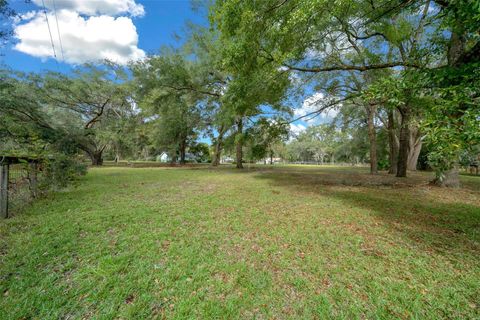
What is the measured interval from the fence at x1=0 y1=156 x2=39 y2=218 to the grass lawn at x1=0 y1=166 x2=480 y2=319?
34 cm

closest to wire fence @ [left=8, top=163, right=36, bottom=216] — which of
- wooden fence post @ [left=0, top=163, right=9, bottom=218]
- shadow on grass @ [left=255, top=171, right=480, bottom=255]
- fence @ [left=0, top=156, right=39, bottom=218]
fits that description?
fence @ [left=0, top=156, right=39, bottom=218]

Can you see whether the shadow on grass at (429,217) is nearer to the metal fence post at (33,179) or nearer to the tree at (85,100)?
the metal fence post at (33,179)

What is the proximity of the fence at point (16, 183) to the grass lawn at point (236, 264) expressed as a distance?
0.34 meters

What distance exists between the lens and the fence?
12.4 ft

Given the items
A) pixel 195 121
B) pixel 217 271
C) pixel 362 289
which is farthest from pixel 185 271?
pixel 195 121

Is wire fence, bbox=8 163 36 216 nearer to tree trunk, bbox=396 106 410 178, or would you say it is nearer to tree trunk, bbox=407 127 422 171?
tree trunk, bbox=396 106 410 178

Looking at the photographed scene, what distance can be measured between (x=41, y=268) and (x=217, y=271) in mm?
2052

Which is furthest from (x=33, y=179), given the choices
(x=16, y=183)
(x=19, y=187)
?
(x=16, y=183)

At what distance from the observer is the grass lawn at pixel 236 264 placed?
1792 millimetres

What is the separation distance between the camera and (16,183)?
Answer: 4.33m

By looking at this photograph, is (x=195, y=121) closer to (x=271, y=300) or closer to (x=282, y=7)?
(x=282, y=7)

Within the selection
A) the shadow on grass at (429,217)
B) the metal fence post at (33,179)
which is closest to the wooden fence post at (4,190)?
the metal fence post at (33,179)

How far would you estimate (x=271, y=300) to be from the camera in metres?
1.88

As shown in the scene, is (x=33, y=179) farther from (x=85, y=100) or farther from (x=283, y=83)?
(x=85, y=100)
